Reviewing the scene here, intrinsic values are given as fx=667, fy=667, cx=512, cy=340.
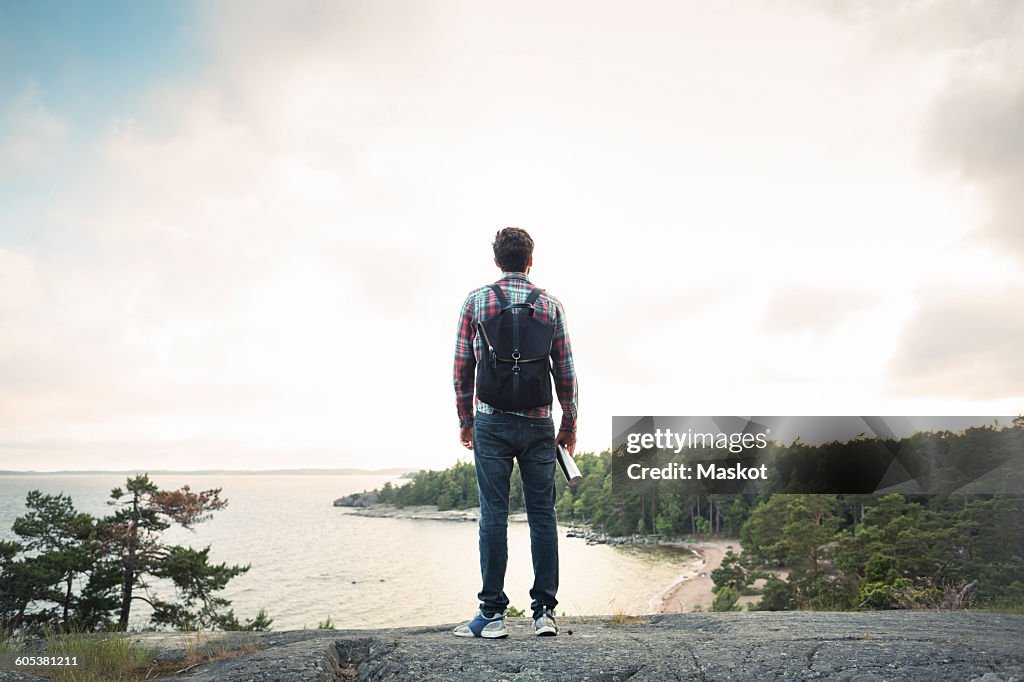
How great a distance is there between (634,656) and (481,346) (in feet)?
5.91

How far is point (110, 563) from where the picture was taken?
18.3 m

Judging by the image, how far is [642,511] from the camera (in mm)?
58906

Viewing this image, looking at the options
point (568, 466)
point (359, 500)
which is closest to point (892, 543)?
point (568, 466)

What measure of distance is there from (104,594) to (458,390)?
19.0 metres

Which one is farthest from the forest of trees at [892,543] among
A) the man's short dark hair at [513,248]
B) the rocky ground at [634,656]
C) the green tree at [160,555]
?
the man's short dark hair at [513,248]

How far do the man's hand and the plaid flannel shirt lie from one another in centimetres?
12

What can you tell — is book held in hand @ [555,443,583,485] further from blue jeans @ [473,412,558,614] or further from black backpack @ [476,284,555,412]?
black backpack @ [476,284,555,412]

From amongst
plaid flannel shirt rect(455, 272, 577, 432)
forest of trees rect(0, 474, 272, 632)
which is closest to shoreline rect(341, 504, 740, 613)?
plaid flannel shirt rect(455, 272, 577, 432)

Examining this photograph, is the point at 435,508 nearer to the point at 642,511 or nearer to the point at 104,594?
the point at 642,511

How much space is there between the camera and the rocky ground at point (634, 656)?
3146 millimetres

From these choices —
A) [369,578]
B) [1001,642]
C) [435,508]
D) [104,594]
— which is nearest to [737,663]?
[1001,642]

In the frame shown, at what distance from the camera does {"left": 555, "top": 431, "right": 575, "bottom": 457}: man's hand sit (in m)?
3.97

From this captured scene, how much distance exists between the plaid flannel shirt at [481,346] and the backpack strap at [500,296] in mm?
18

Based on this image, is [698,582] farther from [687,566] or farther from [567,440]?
[567,440]
